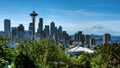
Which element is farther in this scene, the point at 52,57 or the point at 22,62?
the point at 52,57

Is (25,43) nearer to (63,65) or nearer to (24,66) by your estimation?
(63,65)

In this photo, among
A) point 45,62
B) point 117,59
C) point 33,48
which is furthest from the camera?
point 33,48

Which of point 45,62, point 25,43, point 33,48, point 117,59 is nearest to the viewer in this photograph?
point 117,59

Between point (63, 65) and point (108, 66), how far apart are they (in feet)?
32.0

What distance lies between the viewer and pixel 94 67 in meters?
49.9

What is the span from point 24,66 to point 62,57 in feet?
31.0

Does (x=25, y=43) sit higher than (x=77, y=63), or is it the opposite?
→ (x=25, y=43)

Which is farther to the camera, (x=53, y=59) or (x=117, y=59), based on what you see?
(x=53, y=59)

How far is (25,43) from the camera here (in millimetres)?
52812

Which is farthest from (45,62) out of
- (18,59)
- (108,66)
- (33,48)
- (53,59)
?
Result: (108,66)

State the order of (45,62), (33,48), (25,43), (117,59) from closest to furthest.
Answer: (117,59) → (45,62) → (33,48) → (25,43)

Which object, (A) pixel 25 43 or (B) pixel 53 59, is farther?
(A) pixel 25 43

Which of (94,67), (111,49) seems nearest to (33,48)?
(94,67)

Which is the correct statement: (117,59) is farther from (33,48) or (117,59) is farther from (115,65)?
(33,48)
